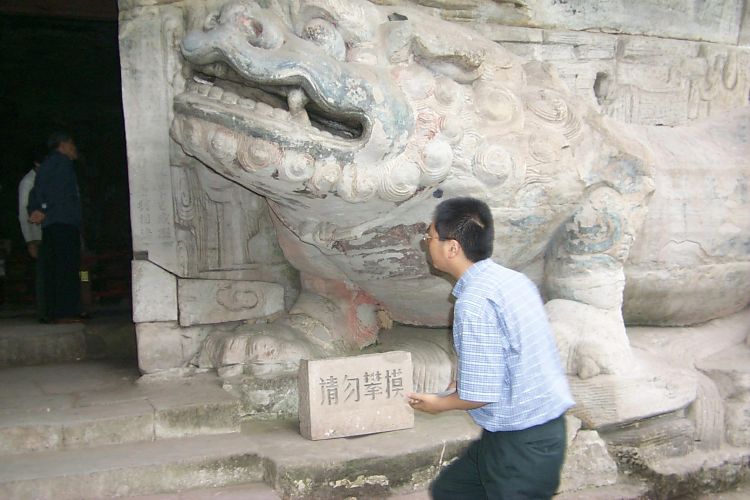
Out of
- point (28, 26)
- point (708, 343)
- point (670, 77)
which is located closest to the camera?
point (708, 343)

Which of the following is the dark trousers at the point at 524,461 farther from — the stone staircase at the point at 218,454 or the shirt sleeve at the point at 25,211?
the shirt sleeve at the point at 25,211

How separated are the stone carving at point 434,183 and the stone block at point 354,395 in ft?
1.50

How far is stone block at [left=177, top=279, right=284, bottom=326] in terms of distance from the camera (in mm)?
4047

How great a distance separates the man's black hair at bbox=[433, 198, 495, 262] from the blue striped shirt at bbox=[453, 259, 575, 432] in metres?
0.06

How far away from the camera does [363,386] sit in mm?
3393

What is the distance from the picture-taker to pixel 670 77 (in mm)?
4922

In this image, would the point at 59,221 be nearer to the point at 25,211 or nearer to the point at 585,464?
the point at 25,211

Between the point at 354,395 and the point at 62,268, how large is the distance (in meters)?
2.89

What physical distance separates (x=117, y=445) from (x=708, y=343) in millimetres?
3101

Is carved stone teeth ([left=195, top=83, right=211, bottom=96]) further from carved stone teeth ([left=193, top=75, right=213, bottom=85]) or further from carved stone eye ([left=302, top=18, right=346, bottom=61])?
carved stone eye ([left=302, top=18, right=346, bottom=61])

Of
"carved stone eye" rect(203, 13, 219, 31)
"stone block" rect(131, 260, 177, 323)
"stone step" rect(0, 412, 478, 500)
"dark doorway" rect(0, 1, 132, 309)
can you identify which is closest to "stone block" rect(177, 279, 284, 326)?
"stone block" rect(131, 260, 177, 323)

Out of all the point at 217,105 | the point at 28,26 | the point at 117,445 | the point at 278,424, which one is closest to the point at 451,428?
the point at 278,424

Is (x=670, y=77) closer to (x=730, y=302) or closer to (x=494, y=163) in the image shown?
(x=730, y=302)

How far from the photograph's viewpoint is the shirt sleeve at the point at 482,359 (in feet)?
7.05
